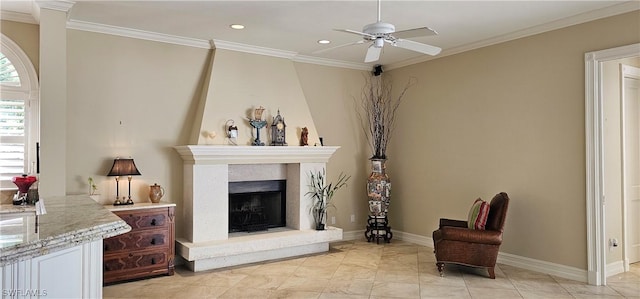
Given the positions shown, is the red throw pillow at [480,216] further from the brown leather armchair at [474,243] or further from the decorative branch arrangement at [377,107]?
the decorative branch arrangement at [377,107]

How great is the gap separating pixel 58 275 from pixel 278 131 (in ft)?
13.2

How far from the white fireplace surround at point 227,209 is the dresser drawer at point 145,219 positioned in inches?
16.3

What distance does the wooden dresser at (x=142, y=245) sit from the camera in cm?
459

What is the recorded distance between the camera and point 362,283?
15.4 ft

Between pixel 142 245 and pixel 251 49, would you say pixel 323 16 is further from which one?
pixel 142 245

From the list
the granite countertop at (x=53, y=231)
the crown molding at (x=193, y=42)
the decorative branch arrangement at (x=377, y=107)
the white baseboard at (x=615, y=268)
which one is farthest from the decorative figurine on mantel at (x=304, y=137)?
the white baseboard at (x=615, y=268)

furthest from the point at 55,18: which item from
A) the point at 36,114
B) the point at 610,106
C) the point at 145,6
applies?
the point at 610,106

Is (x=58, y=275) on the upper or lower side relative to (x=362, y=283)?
upper

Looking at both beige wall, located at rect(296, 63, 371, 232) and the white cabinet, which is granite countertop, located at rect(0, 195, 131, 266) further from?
beige wall, located at rect(296, 63, 371, 232)

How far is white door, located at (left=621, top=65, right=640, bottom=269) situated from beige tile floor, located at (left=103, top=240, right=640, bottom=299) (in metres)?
0.35

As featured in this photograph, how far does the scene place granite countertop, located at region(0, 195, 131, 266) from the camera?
64.0 inches

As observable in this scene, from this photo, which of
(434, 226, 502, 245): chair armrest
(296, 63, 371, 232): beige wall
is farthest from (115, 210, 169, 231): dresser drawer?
(434, 226, 502, 245): chair armrest

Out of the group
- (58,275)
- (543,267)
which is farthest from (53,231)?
(543,267)

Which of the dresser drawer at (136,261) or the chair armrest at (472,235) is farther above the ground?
the chair armrest at (472,235)
